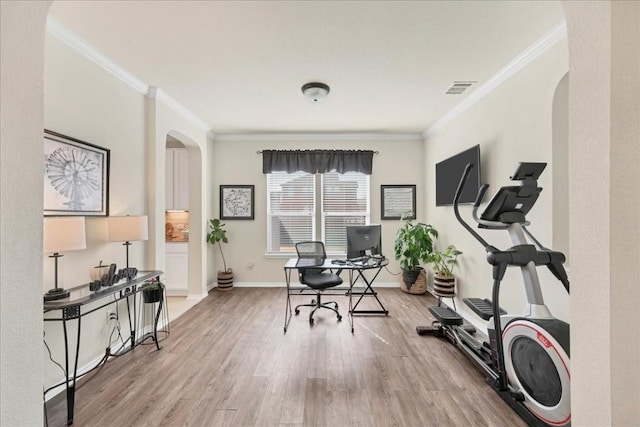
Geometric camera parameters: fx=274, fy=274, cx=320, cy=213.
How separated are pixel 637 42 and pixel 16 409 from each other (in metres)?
2.12

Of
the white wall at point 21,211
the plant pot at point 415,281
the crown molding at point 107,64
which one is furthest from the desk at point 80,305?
the plant pot at point 415,281

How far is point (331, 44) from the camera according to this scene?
2.21 m

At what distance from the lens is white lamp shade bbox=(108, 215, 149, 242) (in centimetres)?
239

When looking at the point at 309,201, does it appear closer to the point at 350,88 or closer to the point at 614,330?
the point at 350,88

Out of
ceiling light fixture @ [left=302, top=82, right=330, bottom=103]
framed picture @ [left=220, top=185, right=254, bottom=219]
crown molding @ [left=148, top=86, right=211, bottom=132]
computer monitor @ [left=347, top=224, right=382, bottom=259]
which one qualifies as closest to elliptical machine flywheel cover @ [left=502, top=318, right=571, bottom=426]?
computer monitor @ [left=347, top=224, right=382, bottom=259]

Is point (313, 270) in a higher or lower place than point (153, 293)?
higher

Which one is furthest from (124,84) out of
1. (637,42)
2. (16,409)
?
(637,42)

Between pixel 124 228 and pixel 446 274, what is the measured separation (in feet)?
12.1

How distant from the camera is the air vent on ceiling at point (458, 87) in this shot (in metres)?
2.93

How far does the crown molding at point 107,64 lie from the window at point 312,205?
1927 mm

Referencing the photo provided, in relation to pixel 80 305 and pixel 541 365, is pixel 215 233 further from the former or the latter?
pixel 541 365

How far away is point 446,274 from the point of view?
11.9 ft

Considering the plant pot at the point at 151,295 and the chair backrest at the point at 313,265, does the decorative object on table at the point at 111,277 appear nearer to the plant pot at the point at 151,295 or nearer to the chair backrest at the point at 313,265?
the plant pot at the point at 151,295

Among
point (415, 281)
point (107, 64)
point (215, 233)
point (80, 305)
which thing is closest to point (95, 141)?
point (107, 64)
